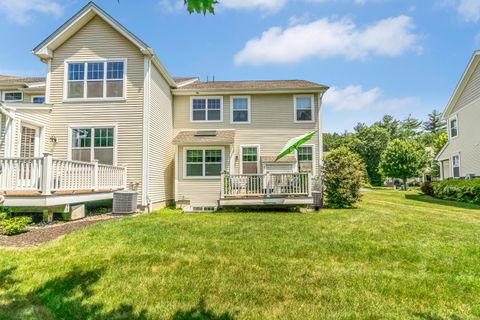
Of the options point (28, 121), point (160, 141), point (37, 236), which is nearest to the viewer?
point (37, 236)

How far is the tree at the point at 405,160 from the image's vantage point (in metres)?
31.0

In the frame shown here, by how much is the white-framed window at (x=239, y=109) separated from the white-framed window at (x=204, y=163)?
2.04 m

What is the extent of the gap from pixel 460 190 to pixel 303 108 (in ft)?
33.0

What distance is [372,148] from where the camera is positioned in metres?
41.4

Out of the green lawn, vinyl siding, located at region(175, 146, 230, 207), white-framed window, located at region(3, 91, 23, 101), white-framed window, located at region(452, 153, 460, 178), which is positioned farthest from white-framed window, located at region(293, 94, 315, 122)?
white-framed window, located at region(3, 91, 23, 101)

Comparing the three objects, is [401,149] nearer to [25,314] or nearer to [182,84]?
[182,84]

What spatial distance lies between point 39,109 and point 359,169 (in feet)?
44.8

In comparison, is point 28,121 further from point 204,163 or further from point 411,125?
point 411,125

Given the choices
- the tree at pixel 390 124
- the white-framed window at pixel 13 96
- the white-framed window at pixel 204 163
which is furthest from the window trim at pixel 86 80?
the tree at pixel 390 124

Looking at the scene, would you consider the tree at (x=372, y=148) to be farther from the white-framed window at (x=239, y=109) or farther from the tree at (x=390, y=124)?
the white-framed window at (x=239, y=109)

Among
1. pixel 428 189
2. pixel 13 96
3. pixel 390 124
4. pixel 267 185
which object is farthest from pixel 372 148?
pixel 13 96

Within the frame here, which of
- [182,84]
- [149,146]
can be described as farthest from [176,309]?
[182,84]

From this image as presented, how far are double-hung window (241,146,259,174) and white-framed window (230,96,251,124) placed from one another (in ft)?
5.07

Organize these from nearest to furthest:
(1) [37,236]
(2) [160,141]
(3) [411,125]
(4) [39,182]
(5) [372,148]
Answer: (1) [37,236] → (4) [39,182] → (2) [160,141] → (5) [372,148] → (3) [411,125]
